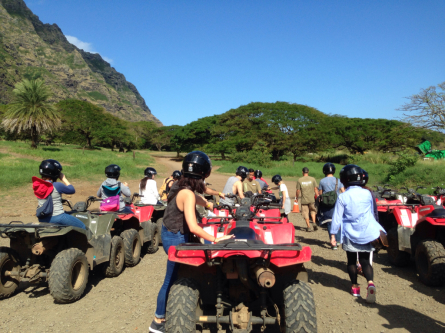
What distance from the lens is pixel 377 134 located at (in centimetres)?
4872

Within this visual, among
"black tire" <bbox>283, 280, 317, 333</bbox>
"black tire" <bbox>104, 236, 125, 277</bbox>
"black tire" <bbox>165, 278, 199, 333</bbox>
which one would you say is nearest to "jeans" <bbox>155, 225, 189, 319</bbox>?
"black tire" <bbox>165, 278, 199, 333</bbox>

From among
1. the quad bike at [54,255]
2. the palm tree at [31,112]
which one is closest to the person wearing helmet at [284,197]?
the quad bike at [54,255]

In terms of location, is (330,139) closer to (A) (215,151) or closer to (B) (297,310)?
(A) (215,151)

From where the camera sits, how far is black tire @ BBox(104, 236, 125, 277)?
5766mm

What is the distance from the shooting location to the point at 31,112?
3181 centimetres

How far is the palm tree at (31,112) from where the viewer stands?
3142 centimetres

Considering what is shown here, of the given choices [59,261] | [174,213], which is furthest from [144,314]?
[174,213]

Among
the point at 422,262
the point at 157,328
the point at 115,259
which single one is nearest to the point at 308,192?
the point at 422,262

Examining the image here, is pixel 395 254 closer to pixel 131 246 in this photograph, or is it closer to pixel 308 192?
pixel 308 192

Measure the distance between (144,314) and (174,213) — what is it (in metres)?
1.80

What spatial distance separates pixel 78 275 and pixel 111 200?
6.37ft

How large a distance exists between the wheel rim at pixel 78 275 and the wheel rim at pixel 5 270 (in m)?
0.90

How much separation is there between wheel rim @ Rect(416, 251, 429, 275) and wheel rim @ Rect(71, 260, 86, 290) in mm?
5414

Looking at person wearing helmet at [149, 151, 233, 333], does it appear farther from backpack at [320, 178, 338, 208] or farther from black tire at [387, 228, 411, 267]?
black tire at [387, 228, 411, 267]
